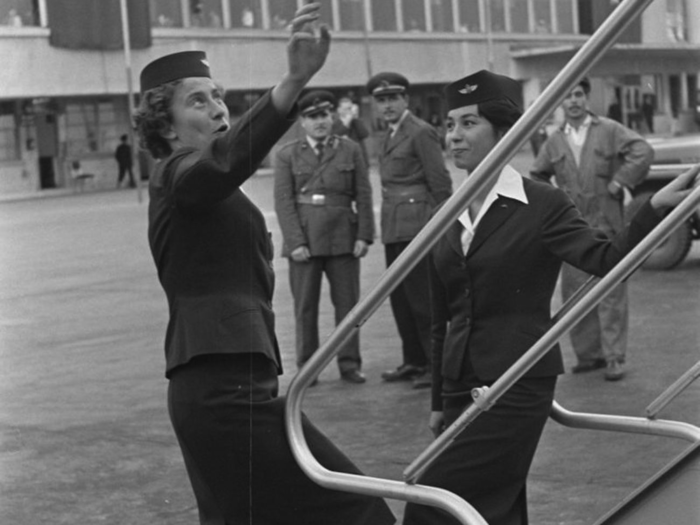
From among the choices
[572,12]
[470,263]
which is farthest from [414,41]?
[470,263]

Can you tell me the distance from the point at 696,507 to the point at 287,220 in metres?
5.24

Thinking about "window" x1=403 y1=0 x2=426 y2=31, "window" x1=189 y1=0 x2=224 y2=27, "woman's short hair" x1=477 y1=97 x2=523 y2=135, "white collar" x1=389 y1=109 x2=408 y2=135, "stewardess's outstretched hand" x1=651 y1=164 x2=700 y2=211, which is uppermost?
"window" x1=189 y1=0 x2=224 y2=27

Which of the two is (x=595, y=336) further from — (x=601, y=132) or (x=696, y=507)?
(x=696, y=507)

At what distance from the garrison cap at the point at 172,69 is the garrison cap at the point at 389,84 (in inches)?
179

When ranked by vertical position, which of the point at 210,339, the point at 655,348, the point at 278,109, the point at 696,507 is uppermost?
the point at 278,109

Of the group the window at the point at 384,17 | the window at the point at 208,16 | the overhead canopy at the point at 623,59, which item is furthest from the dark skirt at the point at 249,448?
the window at the point at 208,16

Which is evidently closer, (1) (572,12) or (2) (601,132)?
(1) (572,12)

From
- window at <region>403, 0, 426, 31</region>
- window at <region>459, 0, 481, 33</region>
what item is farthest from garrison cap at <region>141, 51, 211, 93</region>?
window at <region>403, 0, 426, 31</region>

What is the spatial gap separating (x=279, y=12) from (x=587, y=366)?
8260 mm

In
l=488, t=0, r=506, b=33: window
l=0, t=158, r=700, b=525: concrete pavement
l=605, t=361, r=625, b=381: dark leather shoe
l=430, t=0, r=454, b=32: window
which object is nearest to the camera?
l=0, t=158, r=700, b=525: concrete pavement

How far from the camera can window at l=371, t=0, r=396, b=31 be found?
11352 millimetres

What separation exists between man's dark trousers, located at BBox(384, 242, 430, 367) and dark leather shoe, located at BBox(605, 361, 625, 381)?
959 millimetres

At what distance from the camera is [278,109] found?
291cm

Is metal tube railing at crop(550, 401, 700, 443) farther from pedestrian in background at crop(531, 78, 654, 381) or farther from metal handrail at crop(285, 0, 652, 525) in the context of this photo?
pedestrian in background at crop(531, 78, 654, 381)
